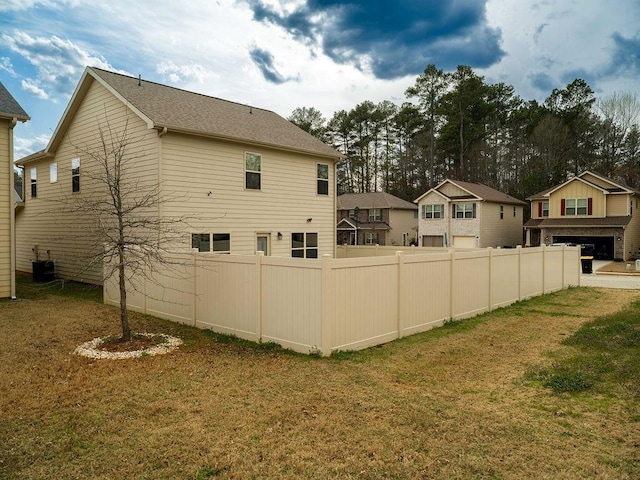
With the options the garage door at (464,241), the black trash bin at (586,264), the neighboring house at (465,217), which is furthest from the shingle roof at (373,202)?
the black trash bin at (586,264)

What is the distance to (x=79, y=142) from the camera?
609 inches

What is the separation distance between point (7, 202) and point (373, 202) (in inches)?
1243

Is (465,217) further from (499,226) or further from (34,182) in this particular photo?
(34,182)

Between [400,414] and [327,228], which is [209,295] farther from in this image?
[327,228]

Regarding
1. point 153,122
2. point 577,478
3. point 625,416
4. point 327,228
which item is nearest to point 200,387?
point 577,478

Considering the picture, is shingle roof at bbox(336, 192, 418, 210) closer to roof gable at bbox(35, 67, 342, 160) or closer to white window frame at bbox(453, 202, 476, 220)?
white window frame at bbox(453, 202, 476, 220)

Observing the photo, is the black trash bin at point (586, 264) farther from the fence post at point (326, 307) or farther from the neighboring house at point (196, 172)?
the fence post at point (326, 307)

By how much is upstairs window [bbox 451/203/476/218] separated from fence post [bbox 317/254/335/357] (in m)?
29.1

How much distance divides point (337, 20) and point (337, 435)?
59.0 ft

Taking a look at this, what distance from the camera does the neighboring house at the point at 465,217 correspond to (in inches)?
1308

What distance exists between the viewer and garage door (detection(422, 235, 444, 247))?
35281mm

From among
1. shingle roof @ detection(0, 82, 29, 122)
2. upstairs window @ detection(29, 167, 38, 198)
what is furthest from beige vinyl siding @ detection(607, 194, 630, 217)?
upstairs window @ detection(29, 167, 38, 198)

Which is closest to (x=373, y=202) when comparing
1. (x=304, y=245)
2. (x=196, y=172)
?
(x=304, y=245)

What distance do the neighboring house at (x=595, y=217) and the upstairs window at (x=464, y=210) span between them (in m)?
4.24
